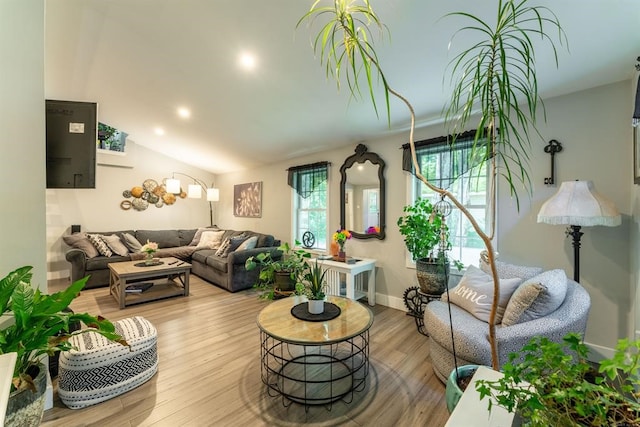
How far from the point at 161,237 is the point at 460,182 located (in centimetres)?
589

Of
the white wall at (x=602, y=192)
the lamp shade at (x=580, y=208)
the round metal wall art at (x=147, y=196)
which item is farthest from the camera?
the round metal wall art at (x=147, y=196)

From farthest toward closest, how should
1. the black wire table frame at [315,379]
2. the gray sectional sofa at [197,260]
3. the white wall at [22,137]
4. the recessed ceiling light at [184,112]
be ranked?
the gray sectional sofa at [197,260]
the recessed ceiling light at [184,112]
the black wire table frame at [315,379]
the white wall at [22,137]

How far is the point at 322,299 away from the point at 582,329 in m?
1.73

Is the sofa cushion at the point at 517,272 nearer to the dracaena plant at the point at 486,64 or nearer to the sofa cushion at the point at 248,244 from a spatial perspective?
the dracaena plant at the point at 486,64

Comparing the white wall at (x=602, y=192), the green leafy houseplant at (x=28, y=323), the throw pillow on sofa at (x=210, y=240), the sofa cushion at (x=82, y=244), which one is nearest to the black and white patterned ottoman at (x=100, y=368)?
the green leafy houseplant at (x=28, y=323)

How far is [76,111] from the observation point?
2.02 metres

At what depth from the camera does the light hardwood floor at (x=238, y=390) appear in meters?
1.68

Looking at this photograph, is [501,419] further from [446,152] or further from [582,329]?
[446,152]

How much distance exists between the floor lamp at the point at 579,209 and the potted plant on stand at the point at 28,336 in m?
2.92

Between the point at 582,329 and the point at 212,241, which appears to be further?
the point at 212,241

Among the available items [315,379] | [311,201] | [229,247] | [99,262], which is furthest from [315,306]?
[99,262]

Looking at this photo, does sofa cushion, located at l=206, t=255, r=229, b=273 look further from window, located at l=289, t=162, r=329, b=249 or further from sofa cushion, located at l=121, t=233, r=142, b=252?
sofa cushion, located at l=121, t=233, r=142, b=252

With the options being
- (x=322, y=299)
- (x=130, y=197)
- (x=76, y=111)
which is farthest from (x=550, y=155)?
(x=130, y=197)

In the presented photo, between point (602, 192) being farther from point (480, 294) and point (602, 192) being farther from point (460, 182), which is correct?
point (480, 294)
